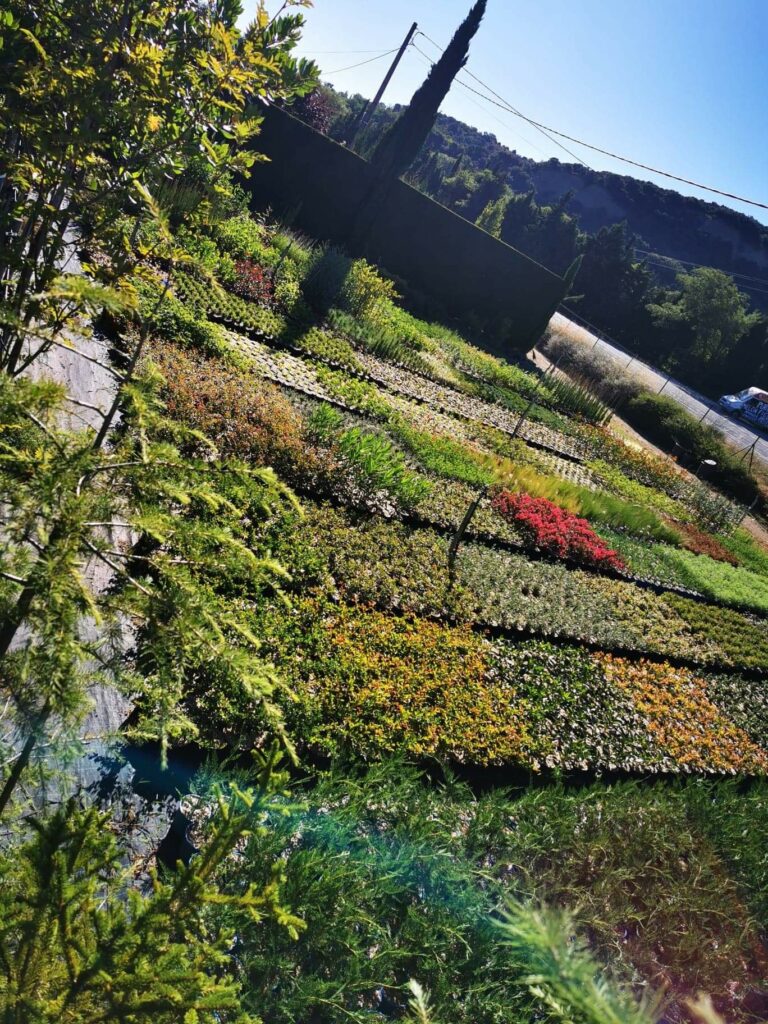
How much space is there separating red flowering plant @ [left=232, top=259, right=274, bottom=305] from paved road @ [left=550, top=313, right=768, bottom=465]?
61.4 feet

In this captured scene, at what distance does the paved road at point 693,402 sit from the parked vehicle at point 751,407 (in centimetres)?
71

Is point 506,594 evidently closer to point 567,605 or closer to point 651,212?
point 567,605

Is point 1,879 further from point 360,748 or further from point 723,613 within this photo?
point 723,613

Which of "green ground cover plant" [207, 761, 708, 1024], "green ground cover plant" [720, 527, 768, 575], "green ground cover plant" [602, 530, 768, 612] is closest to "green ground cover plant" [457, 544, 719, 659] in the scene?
"green ground cover plant" [602, 530, 768, 612]

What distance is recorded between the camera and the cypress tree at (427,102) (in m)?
19.4

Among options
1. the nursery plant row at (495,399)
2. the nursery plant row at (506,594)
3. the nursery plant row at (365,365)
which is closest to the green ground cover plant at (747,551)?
the nursery plant row at (495,399)

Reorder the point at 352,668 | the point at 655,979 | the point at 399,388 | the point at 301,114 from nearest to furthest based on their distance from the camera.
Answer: the point at 655,979 → the point at 352,668 → the point at 399,388 → the point at 301,114

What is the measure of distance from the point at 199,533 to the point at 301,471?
17.5 ft

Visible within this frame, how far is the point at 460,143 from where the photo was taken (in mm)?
98812

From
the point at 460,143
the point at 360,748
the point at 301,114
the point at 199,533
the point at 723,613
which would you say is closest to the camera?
the point at 199,533

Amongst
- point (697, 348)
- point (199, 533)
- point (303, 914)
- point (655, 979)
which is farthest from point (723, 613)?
point (697, 348)

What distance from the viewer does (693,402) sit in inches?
1251

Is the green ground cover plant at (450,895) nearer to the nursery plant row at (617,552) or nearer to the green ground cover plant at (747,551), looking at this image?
the nursery plant row at (617,552)

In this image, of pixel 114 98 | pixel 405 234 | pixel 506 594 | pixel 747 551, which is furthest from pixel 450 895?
pixel 405 234
